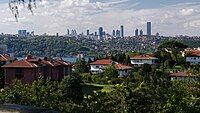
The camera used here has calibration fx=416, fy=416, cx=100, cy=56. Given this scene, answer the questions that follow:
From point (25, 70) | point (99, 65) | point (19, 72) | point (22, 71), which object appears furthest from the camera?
point (99, 65)

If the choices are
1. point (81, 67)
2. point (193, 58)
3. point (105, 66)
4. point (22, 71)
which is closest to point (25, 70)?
point (22, 71)

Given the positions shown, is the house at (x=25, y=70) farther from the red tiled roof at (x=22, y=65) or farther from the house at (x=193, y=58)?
the house at (x=193, y=58)

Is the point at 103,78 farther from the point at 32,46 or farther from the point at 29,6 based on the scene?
the point at 32,46

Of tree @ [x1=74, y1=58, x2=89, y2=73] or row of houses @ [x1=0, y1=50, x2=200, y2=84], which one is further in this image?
tree @ [x1=74, y1=58, x2=89, y2=73]

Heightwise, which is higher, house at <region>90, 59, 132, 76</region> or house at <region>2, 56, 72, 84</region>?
house at <region>2, 56, 72, 84</region>

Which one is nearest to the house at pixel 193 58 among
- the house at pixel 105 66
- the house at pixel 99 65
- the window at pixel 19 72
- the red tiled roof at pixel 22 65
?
the house at pixel 105 66

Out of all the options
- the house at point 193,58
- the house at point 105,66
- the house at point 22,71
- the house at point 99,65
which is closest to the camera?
the house at point 22,71

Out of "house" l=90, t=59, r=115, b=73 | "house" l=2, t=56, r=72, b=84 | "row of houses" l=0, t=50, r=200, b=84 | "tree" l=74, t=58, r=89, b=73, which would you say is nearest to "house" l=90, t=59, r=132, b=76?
"house" l=90, t=59, r=115, b=73

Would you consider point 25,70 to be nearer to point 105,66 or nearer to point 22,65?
point 22,65

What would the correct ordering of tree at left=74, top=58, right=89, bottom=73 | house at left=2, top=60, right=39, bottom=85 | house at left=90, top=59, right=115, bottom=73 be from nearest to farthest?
house at left=2, top=60, right=39, bottom=85 < tree at left=74, top=58, right=89, bottom=73 < house at left=90, top=59, right=115, bottom=73

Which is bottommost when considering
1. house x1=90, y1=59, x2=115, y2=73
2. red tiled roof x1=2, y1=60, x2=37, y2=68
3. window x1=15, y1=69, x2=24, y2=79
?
house x1=90, y1=59, x2=115, y2=73

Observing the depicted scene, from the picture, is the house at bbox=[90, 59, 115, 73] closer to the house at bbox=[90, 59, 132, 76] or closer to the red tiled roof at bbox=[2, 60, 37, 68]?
the house at bbox=[90, 59, 132, 76]
